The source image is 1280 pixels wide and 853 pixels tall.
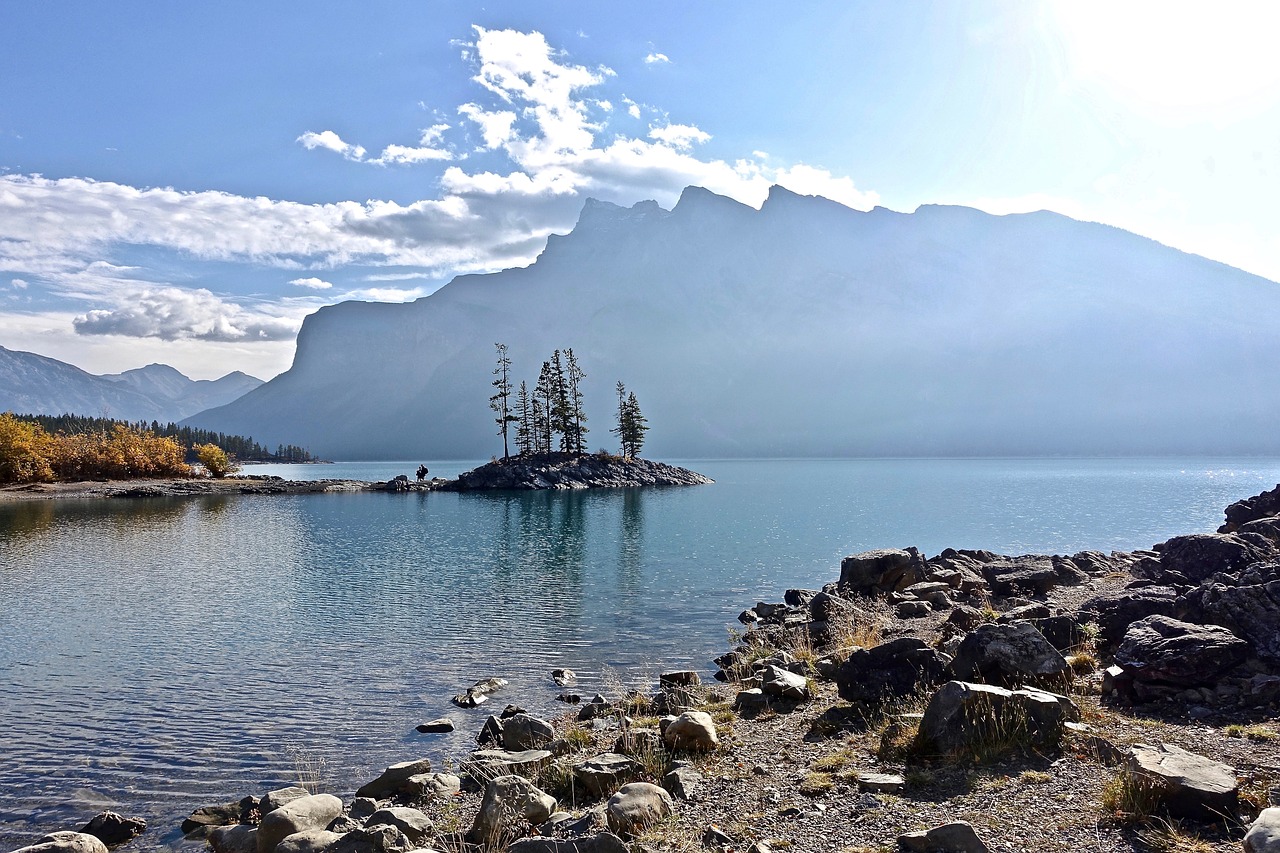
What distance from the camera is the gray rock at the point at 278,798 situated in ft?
43.0

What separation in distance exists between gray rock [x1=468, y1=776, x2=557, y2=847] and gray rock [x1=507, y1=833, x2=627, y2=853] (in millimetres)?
1591

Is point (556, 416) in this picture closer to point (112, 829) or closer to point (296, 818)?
point (112, 829)

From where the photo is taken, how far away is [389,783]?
46.3 ft

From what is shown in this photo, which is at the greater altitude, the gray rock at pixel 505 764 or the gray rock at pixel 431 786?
the gray rock at pixel 505 764

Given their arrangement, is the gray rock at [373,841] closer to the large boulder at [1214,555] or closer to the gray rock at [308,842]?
the gray rock at [308,842]

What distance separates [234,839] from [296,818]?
1.24 meters

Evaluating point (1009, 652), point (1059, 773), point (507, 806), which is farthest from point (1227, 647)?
point (507, 806)

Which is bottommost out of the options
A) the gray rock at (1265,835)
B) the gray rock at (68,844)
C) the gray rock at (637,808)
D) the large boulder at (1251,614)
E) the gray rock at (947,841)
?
the gray rock at (68,844)

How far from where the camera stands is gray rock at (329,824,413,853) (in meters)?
10.4

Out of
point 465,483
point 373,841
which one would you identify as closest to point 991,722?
point 373,841

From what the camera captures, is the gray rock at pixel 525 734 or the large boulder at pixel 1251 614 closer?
the large boulder at pixel 1251 614

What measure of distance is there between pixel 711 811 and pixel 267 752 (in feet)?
38.7

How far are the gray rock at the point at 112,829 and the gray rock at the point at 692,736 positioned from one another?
402 inches

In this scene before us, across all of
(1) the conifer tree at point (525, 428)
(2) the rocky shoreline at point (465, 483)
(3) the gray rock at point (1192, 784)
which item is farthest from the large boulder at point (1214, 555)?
(1) the conifer tree at point (525, 428)
